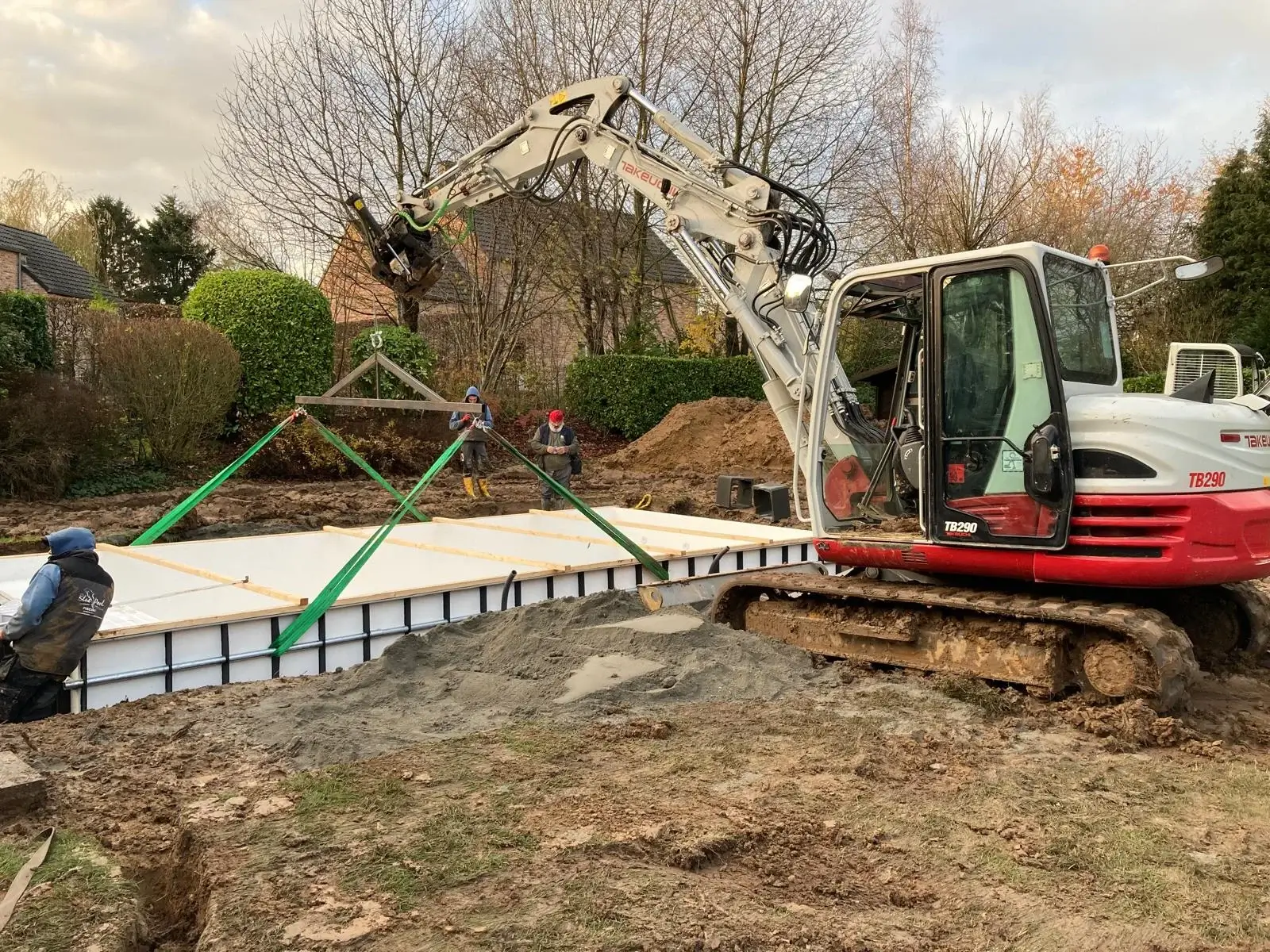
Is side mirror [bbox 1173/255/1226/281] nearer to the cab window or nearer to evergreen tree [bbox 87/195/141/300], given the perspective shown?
the cab window

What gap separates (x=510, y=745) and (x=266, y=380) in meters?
12.2

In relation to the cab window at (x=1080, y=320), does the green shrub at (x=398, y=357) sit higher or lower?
higher

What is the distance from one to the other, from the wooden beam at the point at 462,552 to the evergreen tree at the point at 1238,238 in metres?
20.8

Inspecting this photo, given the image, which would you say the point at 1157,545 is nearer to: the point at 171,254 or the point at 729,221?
the point at 729,221

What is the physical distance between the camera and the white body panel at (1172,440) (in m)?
4.50

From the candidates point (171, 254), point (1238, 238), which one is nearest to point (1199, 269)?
point (1238, 238)

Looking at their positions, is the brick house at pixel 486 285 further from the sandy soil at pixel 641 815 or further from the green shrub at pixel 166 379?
the sandy soil at pixel 641 815

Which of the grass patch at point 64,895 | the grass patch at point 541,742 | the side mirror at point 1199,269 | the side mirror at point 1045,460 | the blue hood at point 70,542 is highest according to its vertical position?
the side mirror at point 1199,269

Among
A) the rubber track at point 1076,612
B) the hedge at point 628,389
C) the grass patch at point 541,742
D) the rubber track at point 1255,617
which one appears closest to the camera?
the grass patch at point 541,742

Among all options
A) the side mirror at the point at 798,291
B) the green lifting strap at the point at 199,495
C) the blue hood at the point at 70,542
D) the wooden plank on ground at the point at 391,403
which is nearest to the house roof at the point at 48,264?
the green lifting strap at the point at 199,495

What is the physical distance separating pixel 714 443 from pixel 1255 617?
45.2 ft

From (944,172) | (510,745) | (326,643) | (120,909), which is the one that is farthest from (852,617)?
(944,172)

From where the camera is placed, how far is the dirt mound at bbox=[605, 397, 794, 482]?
18.3 metres

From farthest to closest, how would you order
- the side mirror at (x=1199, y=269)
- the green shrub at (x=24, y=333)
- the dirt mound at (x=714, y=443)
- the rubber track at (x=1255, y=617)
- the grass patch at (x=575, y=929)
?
1. the dirt mound at (x=714, y=443)
2. the green shrub at (x=24, y=333)
3. the rubber track at (x=1255, y=617)
4. the side mirror at (x=1199, y=269)
5. the grass patch at (x=575, y=929)
